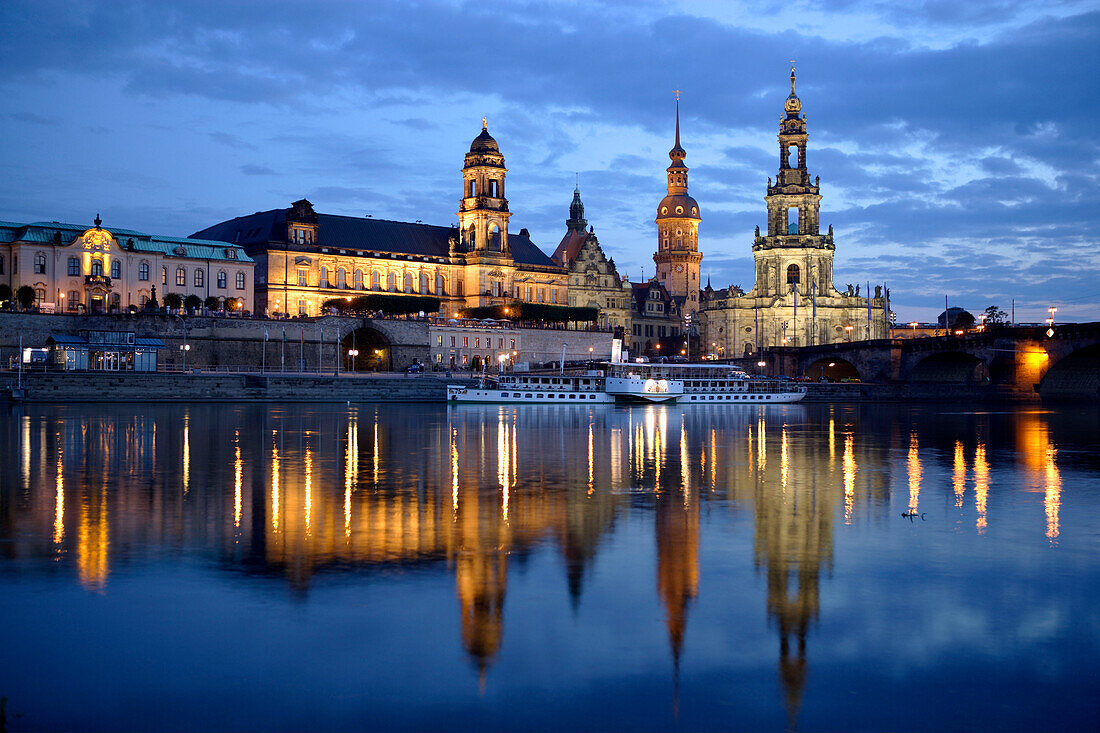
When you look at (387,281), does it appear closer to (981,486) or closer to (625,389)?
(625,389)

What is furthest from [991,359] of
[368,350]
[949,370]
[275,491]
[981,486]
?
[275,491]

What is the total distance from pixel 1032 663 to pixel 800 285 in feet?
445

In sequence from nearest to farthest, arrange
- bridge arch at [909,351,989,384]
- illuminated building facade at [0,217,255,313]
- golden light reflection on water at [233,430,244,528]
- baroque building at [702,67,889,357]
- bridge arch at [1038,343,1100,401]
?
golden light reflection on water at [233,430,244,528], illuminated building facade at [0,217,255,313], bridge arch at [1038,343,1100,401], bridge arch at [909,351,989,384], baroque building at [702,67,889,357]

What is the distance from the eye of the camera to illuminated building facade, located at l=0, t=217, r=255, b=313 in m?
89.3

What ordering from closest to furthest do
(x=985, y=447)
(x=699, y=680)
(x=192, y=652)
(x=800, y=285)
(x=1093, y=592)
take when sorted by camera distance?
(x=699, y=680) < (x=192, y=652) < (x=1093, y=592) < (x=985, y=447) < (x=800, y=285)

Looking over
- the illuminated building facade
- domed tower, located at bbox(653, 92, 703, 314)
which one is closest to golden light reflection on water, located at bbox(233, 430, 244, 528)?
the illuminated building facade

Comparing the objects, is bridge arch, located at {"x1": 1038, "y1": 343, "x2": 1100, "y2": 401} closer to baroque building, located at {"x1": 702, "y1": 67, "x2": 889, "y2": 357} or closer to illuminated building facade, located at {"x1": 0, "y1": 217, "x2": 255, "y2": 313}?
baroque building, located at {"x1": 702, "y1": 67, "x2": 889, "y2": 357}

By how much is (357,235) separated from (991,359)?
7103cm

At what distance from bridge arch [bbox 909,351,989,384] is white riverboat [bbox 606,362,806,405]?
756 inches

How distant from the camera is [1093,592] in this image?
14648mm

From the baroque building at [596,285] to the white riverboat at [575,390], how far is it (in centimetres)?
5890

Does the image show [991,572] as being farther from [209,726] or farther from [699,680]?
[209,726]

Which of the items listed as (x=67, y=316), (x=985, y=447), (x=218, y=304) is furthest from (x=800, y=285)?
(x=985, y=447)

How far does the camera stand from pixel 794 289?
458ft
